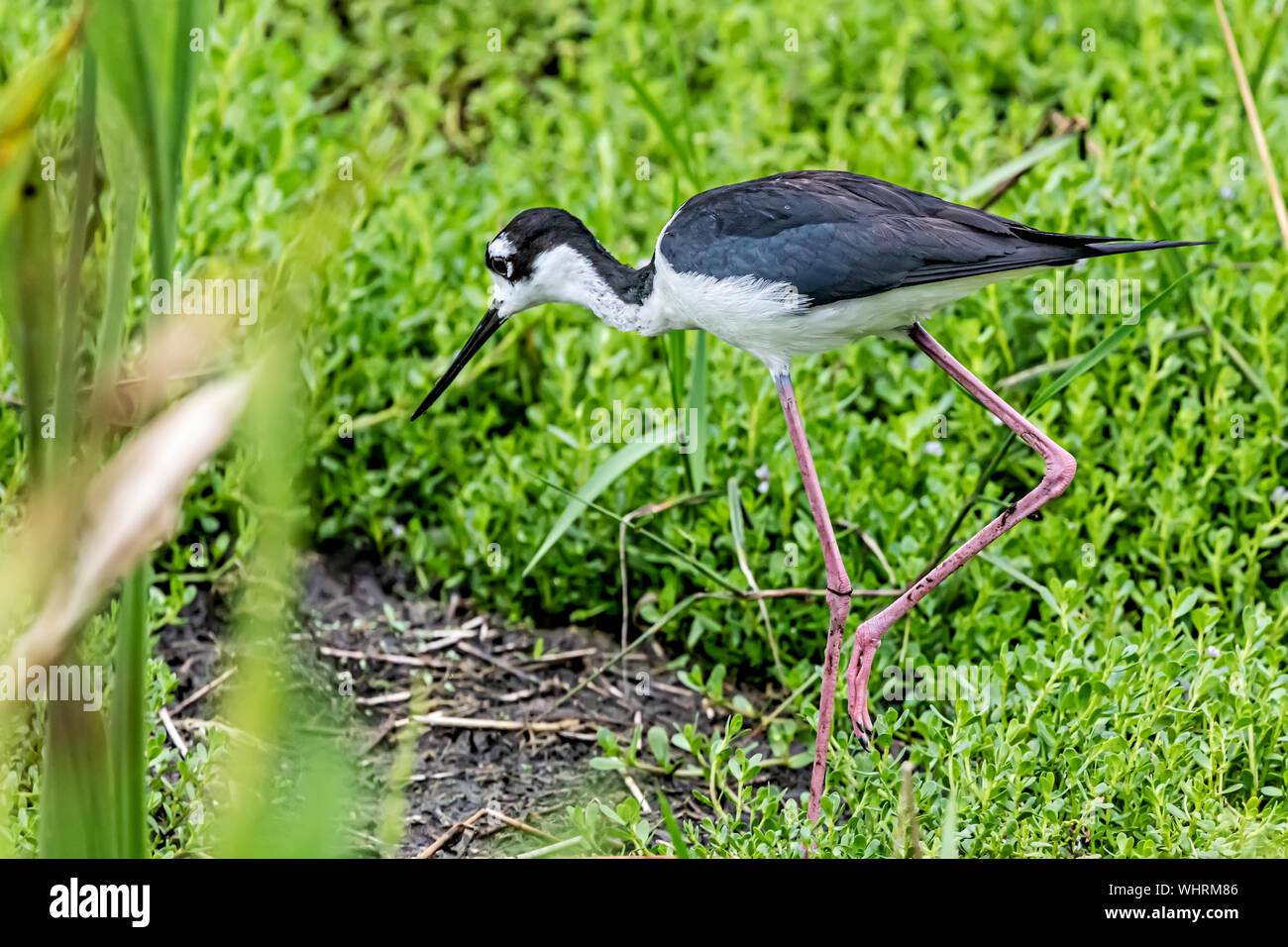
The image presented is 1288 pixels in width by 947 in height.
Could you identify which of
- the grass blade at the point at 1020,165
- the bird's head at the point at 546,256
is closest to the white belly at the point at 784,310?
the bird's head at the point at 546,256

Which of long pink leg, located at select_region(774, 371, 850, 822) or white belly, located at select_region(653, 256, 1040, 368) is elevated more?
white belly, located at select_region(653, 256, 1040, 368)

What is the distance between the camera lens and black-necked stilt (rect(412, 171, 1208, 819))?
9.20 ft

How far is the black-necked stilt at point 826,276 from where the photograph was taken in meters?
2.80

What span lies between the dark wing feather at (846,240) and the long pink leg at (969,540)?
0.94 ft

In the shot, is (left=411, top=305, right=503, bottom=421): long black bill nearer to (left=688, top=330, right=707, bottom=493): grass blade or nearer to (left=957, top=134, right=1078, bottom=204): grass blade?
(left=688, top=330, right=707, bottom=493): grass blade

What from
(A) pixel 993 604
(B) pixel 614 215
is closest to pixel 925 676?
(A) pixel 993 604

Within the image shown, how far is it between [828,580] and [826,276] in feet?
2.14

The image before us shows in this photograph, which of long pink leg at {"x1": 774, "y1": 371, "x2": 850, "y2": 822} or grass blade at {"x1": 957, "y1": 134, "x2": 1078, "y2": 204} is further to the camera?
grass blade at {"x1": 957, "y1": 134, "x2": 1078, "y2": 204}

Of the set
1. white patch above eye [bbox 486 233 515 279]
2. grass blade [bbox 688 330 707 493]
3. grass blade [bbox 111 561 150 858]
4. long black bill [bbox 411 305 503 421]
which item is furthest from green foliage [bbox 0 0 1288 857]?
grass blade [bbox 111 561 150 858]

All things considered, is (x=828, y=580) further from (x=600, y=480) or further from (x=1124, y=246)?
(x=1124, y=246)

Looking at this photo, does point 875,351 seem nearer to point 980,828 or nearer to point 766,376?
point 766,376

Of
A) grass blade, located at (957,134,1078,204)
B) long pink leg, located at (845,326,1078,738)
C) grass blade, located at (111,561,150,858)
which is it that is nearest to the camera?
grass blade, located at (111,561,150,858)

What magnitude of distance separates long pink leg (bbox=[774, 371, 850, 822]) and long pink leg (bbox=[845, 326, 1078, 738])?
0.06m

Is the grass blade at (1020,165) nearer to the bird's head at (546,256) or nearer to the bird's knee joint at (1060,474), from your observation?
the bird's knee joint at (1060,474)
